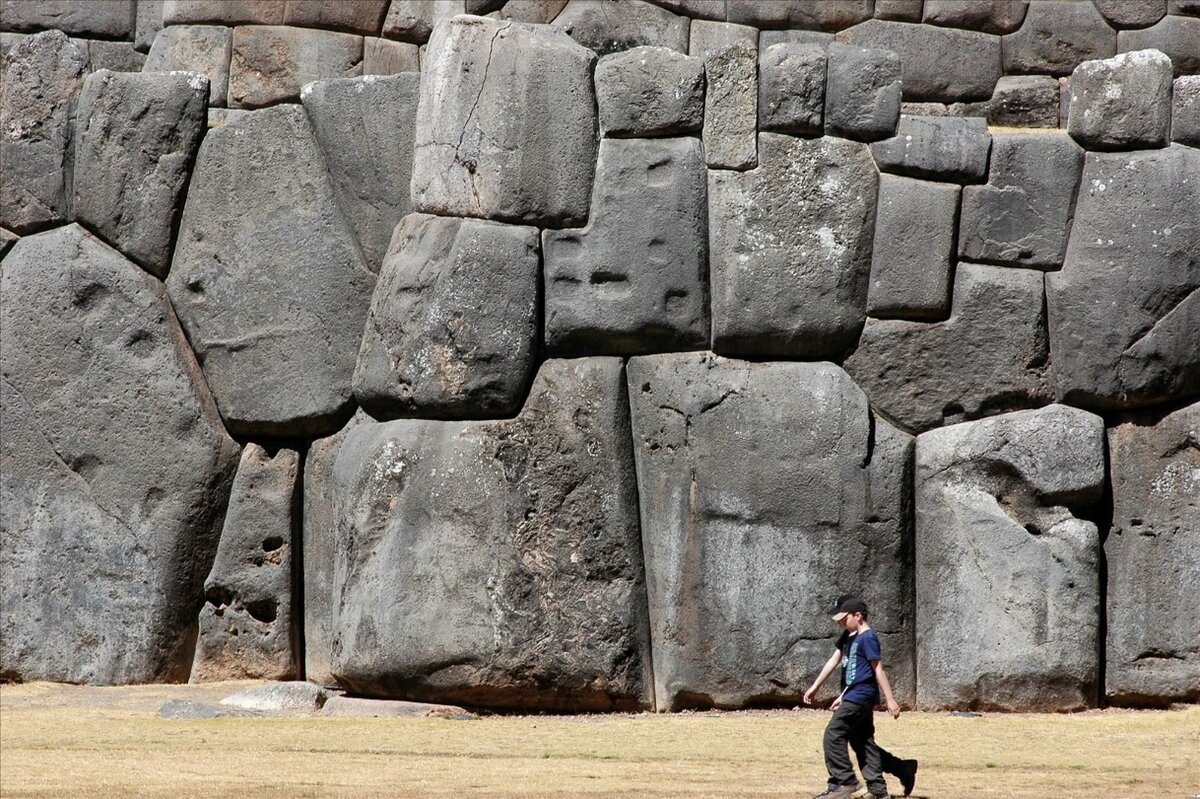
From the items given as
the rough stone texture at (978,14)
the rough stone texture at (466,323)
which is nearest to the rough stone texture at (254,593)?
the rough stone texture at (466,323)

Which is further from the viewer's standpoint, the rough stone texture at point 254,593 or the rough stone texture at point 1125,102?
the rough stone texture at point 254,593

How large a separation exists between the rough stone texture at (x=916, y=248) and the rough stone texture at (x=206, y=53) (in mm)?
5665

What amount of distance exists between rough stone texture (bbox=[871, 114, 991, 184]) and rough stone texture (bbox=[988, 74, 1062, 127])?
77.9 inches

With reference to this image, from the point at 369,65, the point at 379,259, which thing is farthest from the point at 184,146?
the point at 369,65

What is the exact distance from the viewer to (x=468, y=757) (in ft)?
29.7

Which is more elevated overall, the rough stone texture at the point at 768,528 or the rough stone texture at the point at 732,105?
the rough stone texture at the point at 732,105

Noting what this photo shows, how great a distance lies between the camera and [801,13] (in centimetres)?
1421

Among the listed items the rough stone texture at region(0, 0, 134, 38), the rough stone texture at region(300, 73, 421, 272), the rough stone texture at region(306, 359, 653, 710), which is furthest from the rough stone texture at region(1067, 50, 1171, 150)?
the rough stone texture at region(0, 0, 134, 38)

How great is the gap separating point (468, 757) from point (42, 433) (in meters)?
4.28

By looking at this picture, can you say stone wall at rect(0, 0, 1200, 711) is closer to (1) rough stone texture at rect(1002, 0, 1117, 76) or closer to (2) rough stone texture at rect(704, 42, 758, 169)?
(2) rough stone texture at rect(704, 42, 758, 169)

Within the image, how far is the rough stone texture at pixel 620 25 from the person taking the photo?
13742 millimetres

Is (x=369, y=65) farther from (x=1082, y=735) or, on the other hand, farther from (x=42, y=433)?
(x=1082, y=735)

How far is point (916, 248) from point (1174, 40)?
4.88m

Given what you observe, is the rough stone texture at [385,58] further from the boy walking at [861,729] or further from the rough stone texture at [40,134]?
the boy walking at [861,729]
